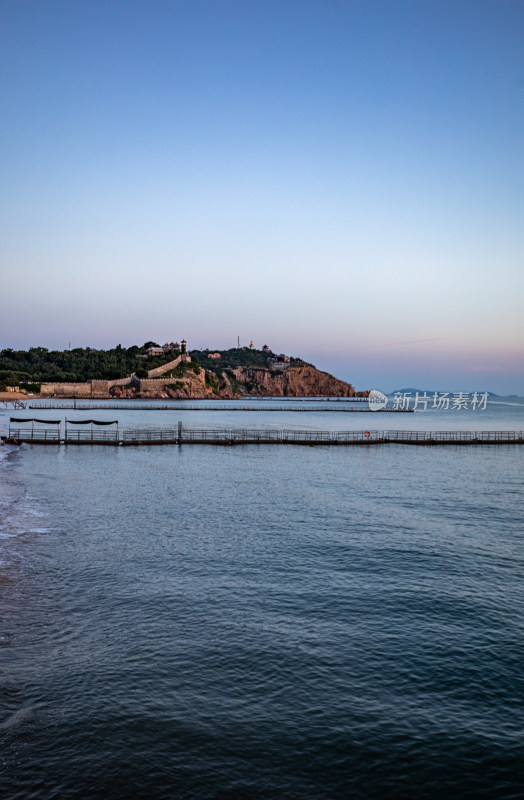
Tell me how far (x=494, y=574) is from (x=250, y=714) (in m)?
14.3

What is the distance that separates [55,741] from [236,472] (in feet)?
138

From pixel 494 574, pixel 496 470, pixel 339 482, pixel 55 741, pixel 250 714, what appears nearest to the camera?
pixel 55 741

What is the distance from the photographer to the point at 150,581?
21688mm

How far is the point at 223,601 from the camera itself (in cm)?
1973

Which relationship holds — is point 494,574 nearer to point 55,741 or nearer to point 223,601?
point 223,601

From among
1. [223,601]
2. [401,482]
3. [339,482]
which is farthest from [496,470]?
[223,601]

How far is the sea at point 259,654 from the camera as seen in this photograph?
11.1 m

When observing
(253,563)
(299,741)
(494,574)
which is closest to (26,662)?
(299,741)

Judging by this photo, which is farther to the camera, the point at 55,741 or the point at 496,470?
the point at 496,470

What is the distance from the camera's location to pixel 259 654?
15789 mm

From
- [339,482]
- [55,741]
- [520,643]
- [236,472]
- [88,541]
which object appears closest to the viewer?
[55,741]

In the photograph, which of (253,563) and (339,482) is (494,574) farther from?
(339,482)

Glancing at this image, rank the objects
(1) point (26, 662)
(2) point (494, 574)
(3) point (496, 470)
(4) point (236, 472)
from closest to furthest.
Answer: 1. (1) point (26, 662)
2. (2) point (494, 574)
3. (4) point (236, 472)
4. (3) point (496, 470)

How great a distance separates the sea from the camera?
11133mm
